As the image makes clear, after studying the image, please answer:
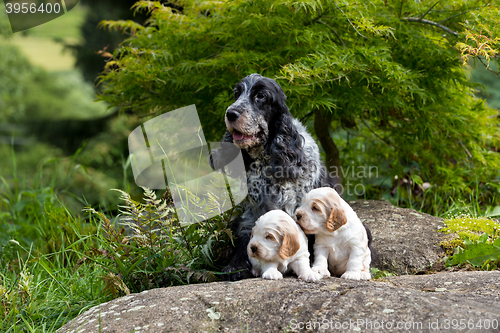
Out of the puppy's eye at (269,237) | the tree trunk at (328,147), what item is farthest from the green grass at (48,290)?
the tree trunk at (328,147)

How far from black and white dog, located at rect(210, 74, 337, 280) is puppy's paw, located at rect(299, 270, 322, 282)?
0.42m

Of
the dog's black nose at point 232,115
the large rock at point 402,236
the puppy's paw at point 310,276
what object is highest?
the dog's black nose at point 232,115

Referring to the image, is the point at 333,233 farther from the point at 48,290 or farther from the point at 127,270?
the point at 48,290

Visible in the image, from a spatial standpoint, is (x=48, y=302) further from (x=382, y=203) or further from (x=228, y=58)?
(x=382, y=203)

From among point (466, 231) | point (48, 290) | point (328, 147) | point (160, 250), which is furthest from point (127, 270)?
point (466, 231)

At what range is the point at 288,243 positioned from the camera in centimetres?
259

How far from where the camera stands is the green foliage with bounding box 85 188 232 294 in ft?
9.95

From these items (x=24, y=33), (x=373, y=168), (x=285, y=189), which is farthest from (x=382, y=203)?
(x=24, y=33)

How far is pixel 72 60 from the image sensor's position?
800cm

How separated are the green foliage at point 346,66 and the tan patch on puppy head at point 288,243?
4.77ft

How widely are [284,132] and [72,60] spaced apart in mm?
6467

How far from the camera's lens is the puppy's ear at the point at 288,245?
8.50 feet

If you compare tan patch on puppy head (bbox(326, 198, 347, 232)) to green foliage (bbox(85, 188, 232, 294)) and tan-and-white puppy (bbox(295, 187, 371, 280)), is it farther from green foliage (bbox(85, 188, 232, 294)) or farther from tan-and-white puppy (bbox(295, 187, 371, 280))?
green foliage (bbox(85, 188, 232, 294))

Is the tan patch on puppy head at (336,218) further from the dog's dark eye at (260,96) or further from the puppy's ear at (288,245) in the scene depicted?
the dog's dark eye at (260,96)
